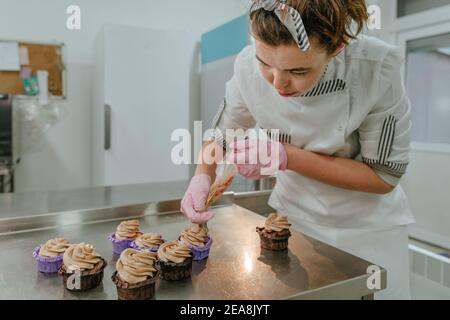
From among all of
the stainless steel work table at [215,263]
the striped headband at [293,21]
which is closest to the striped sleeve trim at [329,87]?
the striped headband at [293,21]

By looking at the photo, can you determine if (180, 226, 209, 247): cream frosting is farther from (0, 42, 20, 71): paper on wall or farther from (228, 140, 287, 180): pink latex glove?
(0, 42, 20, 71): paper on wall

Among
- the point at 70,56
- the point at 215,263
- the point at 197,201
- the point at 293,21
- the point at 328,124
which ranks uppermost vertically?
the point at 70,56

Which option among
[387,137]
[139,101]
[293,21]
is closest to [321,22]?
[293,21]

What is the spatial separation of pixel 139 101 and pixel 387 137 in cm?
232

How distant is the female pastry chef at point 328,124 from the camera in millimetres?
880

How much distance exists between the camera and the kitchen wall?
3.11 meters

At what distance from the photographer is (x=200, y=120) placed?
3.59 meters

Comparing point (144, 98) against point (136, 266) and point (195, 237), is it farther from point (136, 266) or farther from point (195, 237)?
point (136, 266)

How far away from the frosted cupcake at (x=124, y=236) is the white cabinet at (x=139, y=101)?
198cm

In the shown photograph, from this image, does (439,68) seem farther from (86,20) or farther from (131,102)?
(86,20)

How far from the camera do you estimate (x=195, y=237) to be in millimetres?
1076

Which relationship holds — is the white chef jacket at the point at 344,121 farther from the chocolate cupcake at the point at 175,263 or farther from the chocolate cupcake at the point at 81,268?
the chocolate cupcake at the point at 81,268

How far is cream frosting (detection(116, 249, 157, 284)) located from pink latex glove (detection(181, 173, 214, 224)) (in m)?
0.22
